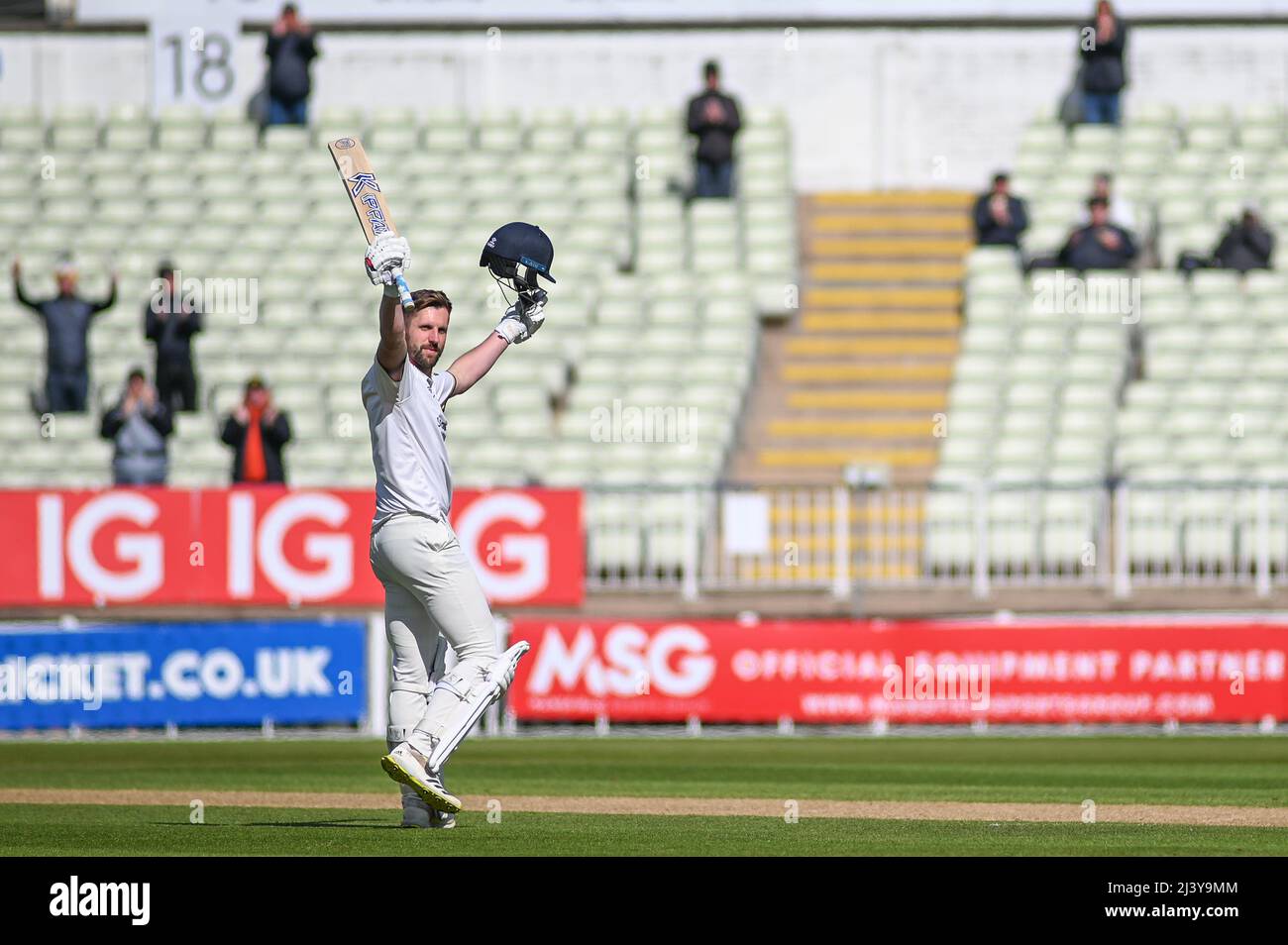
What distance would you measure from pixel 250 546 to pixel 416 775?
37.8 ft

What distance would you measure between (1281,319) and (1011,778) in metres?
12.3

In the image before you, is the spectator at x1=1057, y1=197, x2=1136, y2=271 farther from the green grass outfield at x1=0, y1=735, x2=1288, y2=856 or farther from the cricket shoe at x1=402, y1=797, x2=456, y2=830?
the cricket shoe at x1=402, y1=797, x2=456, y2=830

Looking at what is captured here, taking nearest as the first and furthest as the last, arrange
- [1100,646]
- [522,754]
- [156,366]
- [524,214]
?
1. [522,754]
2. [1100,646]
3. [156,366]
4. [524,214]

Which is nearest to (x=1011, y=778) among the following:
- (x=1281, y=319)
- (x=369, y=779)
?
(x=369, y=779)

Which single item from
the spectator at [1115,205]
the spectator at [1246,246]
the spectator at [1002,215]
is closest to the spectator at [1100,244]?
the spectator at [1115,205]

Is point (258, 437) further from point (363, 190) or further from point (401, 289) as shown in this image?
point (401, 289)

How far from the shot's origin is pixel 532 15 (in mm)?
32531

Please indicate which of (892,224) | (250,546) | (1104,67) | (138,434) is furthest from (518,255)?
(1104,67)

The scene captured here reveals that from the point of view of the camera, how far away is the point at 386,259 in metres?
10.5

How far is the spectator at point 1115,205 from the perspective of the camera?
2694 centimetres

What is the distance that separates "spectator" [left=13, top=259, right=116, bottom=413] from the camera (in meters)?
26.1

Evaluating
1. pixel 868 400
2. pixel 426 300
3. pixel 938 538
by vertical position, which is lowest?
pixel 938 538

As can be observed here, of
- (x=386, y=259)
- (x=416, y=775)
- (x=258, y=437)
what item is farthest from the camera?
(x=258, y=437)
